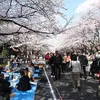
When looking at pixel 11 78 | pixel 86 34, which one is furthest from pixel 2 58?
pixel 11 78

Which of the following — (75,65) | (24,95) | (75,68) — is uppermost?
(75,65)

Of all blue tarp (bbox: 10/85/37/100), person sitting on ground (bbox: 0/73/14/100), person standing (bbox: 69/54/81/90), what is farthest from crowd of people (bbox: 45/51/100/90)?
person sitting on ground (bbox: 0/73/14/100)

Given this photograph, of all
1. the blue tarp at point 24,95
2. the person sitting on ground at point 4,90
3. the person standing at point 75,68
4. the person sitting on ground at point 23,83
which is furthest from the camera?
the person standing at point 75,68

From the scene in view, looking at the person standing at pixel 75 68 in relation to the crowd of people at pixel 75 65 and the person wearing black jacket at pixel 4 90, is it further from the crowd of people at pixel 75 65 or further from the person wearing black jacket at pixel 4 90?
the person wearing black jacket at pixel 4 90

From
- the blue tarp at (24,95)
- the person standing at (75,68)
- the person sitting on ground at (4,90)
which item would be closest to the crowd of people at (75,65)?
the person standing at (75,68)

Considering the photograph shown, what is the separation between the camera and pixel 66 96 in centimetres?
998

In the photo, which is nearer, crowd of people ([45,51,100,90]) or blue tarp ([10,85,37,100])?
blue tarp ([10,85,37,100])

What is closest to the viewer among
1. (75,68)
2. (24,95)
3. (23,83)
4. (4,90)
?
(4,90)

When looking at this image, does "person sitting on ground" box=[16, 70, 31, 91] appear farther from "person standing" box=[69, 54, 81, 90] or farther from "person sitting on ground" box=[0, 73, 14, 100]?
"person standing" box=[69, 54, 81, 90]

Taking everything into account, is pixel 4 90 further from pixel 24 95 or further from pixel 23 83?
pixel 23 83

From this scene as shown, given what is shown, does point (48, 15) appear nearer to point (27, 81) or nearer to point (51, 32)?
point (51, 32)

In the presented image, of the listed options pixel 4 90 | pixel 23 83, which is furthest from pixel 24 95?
pixel 4 90

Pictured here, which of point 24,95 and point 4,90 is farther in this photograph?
point 24,95

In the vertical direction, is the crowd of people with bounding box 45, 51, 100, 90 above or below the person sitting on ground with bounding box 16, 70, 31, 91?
above
